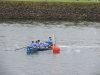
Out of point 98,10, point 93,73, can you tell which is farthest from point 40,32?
point 93,73

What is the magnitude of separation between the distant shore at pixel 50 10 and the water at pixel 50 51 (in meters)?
3.67

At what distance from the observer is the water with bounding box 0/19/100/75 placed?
2301 inches

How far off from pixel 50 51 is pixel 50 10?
35.6 m

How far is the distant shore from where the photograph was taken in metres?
102

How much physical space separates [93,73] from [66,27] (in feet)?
119

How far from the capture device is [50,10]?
10350 centimetres

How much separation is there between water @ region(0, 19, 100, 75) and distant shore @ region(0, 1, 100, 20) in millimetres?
3670

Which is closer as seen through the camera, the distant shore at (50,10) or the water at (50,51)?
Answer: the water at (50,51)

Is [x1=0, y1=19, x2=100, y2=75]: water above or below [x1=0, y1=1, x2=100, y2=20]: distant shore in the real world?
below

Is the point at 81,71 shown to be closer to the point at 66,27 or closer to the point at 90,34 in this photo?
the point at 90,34

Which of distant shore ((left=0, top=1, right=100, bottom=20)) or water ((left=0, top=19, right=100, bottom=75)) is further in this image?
distant shore ((left=0, top=1, right=100, bottom=20))

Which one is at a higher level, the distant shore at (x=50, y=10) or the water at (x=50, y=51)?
the distant shore at (x=50, y=10)

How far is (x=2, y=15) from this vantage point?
10075 cm

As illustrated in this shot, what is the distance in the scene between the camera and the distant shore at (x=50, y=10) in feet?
334
